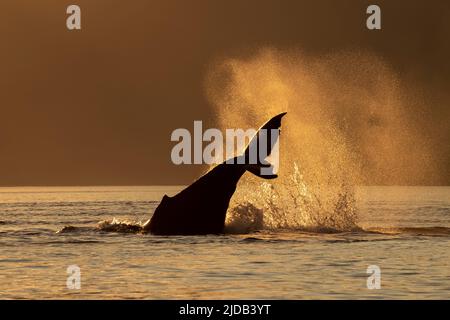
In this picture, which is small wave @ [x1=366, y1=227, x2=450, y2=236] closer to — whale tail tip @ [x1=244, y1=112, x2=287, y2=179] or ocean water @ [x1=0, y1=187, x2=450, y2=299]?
ocean water @ [x1=0, y1=187, x2=450, y2=299]

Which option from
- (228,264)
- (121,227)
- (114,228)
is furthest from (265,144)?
(114,228)

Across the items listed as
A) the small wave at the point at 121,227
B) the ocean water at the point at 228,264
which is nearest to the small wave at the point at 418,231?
the ocean water at the point at 228,264

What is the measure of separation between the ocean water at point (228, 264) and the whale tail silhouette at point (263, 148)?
2.66 m

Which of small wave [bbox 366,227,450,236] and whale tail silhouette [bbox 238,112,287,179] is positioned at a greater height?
whale tail silhouette [bbox 238,112,287,179]

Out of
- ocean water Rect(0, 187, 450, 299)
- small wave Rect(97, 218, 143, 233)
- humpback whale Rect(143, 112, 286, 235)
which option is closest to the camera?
ocean water Rect(0, 187, 450, 299)

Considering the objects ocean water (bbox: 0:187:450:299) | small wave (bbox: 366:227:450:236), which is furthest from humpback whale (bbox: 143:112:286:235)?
small wave (bbox: 366:227:450:236)

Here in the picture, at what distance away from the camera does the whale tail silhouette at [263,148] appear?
2995 cm

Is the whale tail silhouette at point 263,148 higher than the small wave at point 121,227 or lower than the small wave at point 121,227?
higher

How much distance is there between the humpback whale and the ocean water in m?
0.64

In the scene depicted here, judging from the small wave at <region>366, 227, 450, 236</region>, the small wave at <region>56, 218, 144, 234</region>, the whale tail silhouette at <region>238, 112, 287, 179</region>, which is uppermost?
the whale tail silhouette at <region>238, 112, 287, 179</region>

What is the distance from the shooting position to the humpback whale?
30.4 m

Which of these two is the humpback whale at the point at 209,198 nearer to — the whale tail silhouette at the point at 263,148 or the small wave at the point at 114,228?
the whale tail silhouette at the point at 263,148

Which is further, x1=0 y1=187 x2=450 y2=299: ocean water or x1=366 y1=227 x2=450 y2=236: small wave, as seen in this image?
x1=366 y1=227 x2=450 y2=236: small wave
